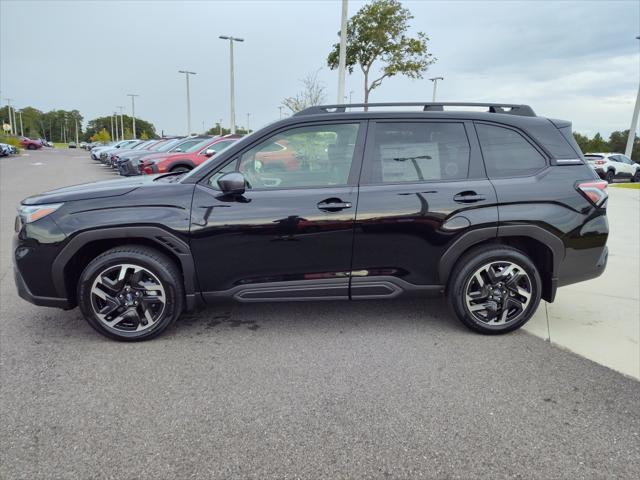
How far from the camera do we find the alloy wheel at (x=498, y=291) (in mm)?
3615

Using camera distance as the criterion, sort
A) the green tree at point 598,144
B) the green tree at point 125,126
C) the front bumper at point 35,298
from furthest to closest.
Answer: the green tree at point 125,126, the green tree at point 598,144, the front bumper at point 35,298

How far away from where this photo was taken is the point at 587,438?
8.01 feet

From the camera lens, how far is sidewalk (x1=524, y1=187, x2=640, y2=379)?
3.45 meters

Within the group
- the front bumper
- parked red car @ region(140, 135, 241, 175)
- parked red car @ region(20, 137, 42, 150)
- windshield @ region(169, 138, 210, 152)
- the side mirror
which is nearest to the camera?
the side mirror

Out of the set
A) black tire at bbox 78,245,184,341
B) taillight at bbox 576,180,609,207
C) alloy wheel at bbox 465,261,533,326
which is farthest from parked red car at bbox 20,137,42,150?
taillight at bbox 576,180,609,207

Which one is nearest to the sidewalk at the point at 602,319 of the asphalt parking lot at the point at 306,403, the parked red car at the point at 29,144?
the asphalt parking lot at the point at 306,403

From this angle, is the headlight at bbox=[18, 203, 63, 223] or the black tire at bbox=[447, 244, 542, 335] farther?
the black tire at bbox=[447, 244, 542, 335]

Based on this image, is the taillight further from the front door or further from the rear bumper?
the front door

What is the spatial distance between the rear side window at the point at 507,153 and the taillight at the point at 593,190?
35 centimetres

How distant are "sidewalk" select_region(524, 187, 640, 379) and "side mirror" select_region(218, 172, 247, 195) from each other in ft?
8.95

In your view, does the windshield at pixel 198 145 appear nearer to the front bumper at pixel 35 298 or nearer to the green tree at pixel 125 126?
the front bumper at pixel 35 298

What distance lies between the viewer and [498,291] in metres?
3.64

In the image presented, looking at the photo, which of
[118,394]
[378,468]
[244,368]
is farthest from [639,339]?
→ [118,394]

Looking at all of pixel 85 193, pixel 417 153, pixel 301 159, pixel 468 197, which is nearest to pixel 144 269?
pixel 85 193
